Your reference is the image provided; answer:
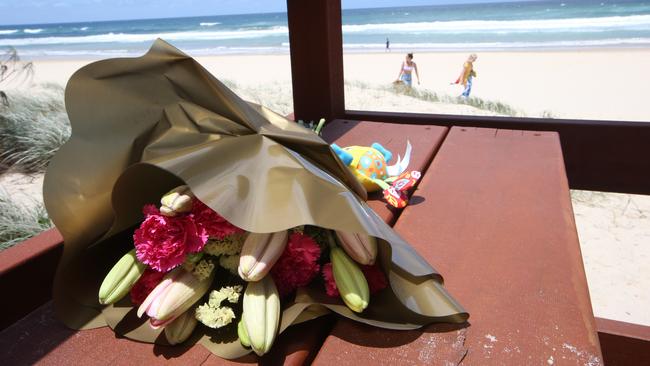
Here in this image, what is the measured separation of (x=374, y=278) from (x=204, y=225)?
402mm

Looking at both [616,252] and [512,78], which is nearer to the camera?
[616,252]

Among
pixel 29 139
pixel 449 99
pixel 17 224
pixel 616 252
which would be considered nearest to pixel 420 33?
pixel 449 99

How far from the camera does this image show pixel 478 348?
0.95 m

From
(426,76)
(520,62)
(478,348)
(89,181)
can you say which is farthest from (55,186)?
(520,62)

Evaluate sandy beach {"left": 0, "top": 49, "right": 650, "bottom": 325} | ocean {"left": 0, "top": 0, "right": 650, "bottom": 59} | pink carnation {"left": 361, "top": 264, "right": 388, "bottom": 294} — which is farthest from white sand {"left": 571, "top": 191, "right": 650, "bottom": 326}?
ocean {"left": 0, "top": 0, "right": 650, "bottom": 59}

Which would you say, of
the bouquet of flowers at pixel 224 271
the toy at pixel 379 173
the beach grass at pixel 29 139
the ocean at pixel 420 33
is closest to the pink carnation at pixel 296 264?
the bouquet of flowers at pixel 224 271

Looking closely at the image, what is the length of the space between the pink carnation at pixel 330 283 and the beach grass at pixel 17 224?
2484mm

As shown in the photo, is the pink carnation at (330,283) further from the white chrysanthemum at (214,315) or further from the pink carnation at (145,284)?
the pink carnation at (145,284)

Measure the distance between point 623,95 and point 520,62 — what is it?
562 cm

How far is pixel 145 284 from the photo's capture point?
1.04 m

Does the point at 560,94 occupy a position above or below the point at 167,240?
below

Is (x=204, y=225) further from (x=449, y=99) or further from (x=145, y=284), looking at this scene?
(x=449, y=99)

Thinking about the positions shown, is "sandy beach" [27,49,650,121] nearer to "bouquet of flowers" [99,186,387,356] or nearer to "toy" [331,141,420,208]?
"toy" [331,141,420,208]

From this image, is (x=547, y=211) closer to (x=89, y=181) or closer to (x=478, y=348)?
(x=478, y=348)
